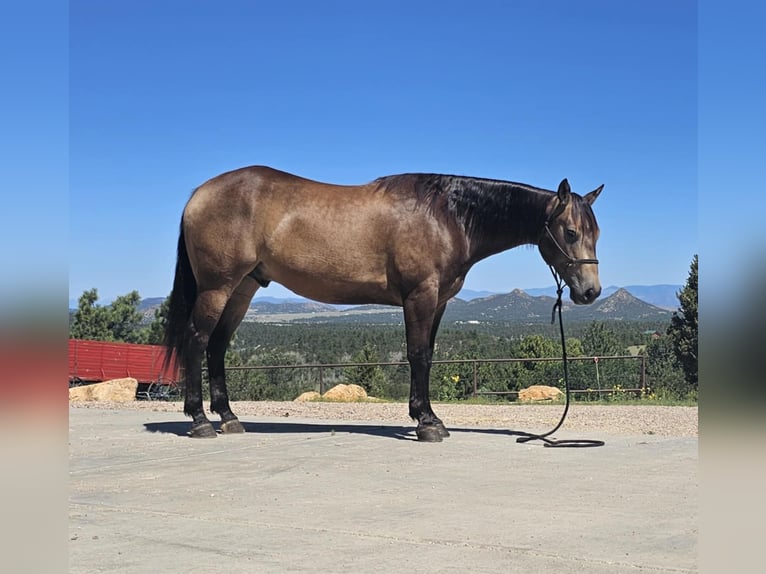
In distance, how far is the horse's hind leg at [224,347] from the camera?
9.45m

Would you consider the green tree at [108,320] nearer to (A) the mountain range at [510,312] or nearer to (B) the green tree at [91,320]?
(B) the green tree at [91,320]

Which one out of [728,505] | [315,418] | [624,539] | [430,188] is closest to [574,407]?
[315,418]

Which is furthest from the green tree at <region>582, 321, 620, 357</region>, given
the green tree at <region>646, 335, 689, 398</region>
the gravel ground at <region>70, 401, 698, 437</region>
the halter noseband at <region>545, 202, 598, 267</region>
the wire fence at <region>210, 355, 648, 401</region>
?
the halter noseband at <region>545, 202, 598, 267</region>

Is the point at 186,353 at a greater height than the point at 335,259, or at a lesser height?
lesser

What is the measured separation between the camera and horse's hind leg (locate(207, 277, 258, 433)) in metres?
9.45

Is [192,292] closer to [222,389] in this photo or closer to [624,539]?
[222,389]

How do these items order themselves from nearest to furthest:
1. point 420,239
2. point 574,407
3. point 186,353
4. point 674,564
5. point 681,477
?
point 674,564, point 681,477, point 420,239, point 186,353, point 574,407

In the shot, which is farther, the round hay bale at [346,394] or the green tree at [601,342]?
the green tree at [601,342]

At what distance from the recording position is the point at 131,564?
395 centimetres

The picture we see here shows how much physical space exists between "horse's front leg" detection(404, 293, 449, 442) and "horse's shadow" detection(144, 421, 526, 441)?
0.90ft

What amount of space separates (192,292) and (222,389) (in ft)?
3.81

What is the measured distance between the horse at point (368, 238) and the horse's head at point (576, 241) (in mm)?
45

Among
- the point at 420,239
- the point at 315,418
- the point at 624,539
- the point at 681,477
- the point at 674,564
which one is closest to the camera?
the point at 674,564

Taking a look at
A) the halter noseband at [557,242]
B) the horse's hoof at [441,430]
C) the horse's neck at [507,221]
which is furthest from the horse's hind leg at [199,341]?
the halter noseband at [557,242]
